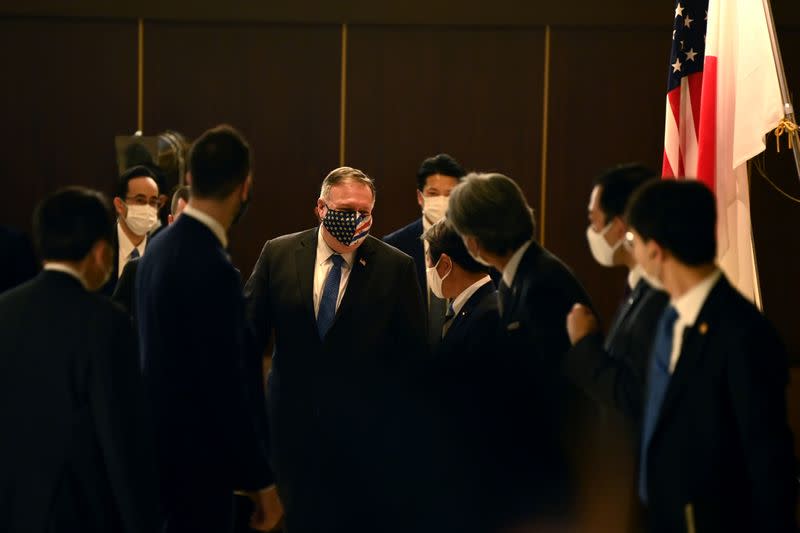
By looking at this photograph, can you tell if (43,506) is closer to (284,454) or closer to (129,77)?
(284,454)

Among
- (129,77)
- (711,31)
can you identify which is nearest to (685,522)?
(711,31)

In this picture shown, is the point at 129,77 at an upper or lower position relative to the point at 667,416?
upper

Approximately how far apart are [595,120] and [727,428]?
4536 millimetres

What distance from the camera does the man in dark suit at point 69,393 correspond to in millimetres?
2457

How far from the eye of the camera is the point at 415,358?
153 inches

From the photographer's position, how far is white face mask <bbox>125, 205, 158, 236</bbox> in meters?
4.86

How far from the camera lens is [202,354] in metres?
2.72

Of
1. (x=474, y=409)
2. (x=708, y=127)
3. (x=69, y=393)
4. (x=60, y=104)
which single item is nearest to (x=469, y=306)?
(x=474, y=409)

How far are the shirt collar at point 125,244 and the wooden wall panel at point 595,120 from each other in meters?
2.67

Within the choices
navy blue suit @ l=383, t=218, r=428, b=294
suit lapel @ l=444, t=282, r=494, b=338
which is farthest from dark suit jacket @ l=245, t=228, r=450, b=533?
navy blue suit @ l=383, t=218, r=428, b=294

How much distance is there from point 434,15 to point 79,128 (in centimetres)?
225

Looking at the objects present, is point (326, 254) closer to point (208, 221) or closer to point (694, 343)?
point (208, 221)

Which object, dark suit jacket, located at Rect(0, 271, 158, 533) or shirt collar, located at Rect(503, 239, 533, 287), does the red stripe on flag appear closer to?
shirt collar, located at Rect(503, 239, 533, 287)

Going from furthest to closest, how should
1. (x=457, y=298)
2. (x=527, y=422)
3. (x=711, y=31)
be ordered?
1. (x=711, y=31)
2. (x=457, y=298)
3. (x=527, y=422)
